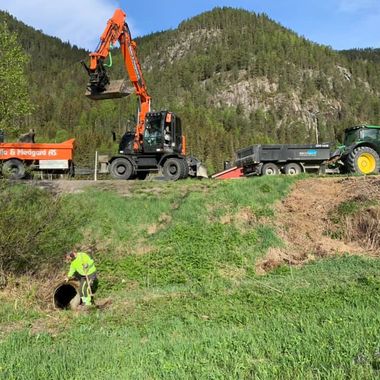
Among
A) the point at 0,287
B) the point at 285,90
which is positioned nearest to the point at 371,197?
the point at 0,287

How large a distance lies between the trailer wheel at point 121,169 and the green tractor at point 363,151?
940 cm

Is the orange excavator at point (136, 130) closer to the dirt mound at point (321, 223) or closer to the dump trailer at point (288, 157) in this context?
the dump trailer at point (288, 157)

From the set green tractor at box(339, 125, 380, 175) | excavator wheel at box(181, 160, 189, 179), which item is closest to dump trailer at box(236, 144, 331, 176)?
green tractor at box(339, 125, 380, 175)

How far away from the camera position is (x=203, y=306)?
Result: 8961mm

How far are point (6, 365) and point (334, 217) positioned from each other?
11.4m

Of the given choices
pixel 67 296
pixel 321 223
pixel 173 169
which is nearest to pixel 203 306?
pixel 67 296

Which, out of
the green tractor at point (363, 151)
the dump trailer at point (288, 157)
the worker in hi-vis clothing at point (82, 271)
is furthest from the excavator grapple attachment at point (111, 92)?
the green tractor at point (363, 151)

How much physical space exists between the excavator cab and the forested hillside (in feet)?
282

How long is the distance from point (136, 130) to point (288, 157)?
739 centimetres

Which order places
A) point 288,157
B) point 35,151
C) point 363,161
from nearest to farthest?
point 363,161, point 35,151, point 288,157

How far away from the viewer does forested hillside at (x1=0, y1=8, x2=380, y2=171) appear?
12306 cm

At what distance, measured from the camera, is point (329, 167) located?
897 inches

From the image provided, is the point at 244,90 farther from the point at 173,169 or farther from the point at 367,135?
the point at 173,169

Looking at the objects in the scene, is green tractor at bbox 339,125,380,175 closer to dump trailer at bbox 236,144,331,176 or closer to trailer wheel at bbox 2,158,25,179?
dump trailer at bbox 236,144,331,176
